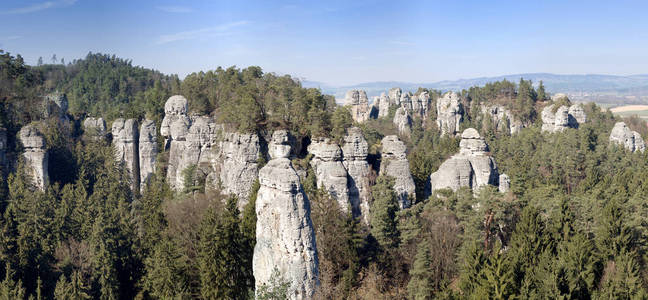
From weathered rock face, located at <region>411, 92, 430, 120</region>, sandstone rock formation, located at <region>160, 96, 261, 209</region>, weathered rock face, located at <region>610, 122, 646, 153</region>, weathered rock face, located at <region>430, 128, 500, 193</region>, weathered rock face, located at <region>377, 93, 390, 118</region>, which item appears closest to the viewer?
weathered rock face, located at <region>430, 128, 500, 193</region>

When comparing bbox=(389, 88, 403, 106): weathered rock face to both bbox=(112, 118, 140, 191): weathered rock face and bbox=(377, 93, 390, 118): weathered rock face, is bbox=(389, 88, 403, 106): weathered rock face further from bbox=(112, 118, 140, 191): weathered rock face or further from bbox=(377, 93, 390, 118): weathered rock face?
bbox=(112, 118, 140, 191): weathered rock face


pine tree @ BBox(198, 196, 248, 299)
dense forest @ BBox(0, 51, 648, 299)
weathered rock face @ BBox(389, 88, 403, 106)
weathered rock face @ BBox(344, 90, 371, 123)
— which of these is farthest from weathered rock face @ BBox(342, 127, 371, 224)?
weathered rock face @ BBox(389, 88, 403, 106)

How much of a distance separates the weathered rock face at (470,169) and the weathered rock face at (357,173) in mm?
5608

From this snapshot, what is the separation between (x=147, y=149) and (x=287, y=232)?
117 ft

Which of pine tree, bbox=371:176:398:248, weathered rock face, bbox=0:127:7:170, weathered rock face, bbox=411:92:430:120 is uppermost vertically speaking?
weathered rock face, bbox=411:92:430:120

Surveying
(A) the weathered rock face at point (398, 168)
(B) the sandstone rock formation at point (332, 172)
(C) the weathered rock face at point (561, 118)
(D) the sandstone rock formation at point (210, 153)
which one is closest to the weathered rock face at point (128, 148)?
(D) the sandstone rock formation at point (210, 153)

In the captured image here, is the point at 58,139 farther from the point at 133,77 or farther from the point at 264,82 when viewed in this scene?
the point at 133,77

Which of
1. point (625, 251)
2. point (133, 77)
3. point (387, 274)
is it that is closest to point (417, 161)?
point (387, 274)

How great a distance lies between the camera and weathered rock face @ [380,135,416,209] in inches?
1315

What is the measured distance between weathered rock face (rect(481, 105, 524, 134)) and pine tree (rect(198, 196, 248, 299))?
65515 millimetres

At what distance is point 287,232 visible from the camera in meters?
21.0

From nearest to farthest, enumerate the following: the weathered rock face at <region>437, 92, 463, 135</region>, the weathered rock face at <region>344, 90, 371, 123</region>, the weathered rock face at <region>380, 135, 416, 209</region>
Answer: the weathered rock face at <region>380, 135, 416, 209</region>
the weathered rock face at <region>437, 92, 463, 135</region>
the weathered rock face at <region>344, 90, 371, 123</region>

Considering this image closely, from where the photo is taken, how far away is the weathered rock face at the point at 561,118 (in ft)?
232

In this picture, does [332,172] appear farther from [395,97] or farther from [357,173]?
[395,97]
